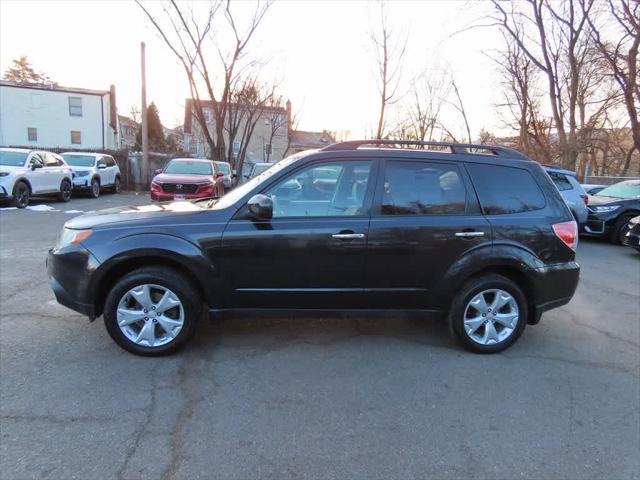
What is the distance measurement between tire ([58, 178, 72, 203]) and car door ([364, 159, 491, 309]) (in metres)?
13.9

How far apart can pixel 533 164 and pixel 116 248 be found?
3.79 metres

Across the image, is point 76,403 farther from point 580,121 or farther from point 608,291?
point 580,121

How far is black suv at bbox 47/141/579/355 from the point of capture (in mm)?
3471

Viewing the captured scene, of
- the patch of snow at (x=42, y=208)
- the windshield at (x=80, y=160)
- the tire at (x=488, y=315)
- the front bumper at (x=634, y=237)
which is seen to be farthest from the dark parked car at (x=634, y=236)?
the windshield at (x=80, y=160)

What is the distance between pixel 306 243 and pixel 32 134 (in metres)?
42.7

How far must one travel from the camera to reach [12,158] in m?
12.4

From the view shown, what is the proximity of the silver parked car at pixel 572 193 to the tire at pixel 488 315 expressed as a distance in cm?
696

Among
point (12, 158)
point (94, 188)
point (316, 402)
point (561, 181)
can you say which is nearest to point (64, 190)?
point (12, 158)

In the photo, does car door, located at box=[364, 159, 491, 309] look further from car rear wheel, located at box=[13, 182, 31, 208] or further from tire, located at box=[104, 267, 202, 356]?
car rear wheel, located at box=[13, 182, 31, 208]

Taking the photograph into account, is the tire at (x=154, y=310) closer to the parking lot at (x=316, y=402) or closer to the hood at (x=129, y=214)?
the parking lot at (x=316, y=402)

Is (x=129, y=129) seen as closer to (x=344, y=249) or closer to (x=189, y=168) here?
(x=189, y=168)

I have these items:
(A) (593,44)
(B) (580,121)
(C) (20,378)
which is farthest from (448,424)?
(B) (580,121)

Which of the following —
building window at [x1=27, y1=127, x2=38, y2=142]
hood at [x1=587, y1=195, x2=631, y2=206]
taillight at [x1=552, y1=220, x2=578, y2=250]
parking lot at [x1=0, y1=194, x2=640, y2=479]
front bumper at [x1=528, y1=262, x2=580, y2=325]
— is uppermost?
building window at [x1=27, y1=127, x2=38, y2=142]

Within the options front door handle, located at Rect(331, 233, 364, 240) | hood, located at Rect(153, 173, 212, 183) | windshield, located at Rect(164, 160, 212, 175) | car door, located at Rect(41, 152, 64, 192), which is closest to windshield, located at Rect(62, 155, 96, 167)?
car door, located at Rect(41, 152, 64, 192)
